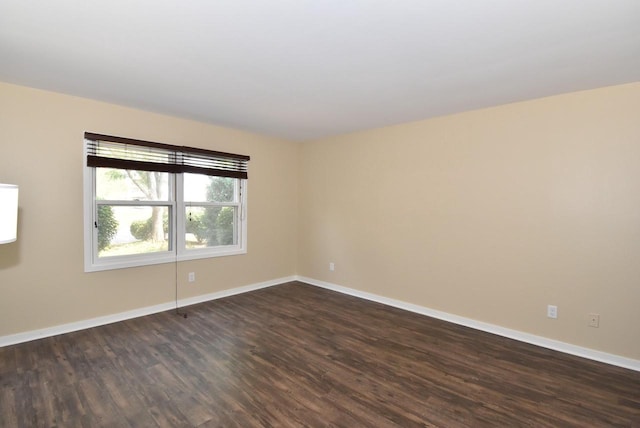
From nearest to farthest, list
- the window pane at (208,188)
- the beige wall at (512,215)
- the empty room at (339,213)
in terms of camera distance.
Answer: the empty room at (339,213) < the beige wall at (512,215) < the window pane at (208,188)

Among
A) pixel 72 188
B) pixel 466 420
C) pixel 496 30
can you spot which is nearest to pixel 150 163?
pixel 72 188

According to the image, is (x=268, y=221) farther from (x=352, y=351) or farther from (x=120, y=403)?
(x=120, y=403)

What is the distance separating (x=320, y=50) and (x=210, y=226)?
297 cm

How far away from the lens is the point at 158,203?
379cm

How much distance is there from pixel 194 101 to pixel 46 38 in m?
1.29

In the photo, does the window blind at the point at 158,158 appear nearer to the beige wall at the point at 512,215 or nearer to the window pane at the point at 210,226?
the window pane at the point at 210,226

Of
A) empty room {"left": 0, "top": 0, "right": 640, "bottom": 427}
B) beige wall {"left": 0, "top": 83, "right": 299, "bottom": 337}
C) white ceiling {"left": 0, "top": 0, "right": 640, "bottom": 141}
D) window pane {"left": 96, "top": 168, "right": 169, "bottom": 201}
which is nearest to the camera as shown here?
white ceiling {"left": 0, "top": 0, "right": 640, "bottom": 141}

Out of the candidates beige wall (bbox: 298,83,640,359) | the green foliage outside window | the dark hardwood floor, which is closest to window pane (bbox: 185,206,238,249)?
the green foliage outside window

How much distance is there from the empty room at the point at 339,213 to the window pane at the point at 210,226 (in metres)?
0.04

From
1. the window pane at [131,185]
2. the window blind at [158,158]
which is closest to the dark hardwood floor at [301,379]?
the window pane at [131,185]

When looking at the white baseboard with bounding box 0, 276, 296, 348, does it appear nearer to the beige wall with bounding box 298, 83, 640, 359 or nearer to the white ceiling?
the beige wall with bounding box 298, 83, 640, 359

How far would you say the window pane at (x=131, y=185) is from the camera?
3395 millimetres

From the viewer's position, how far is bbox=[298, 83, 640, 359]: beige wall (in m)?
2.66

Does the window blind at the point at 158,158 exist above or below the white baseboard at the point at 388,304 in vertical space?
above
